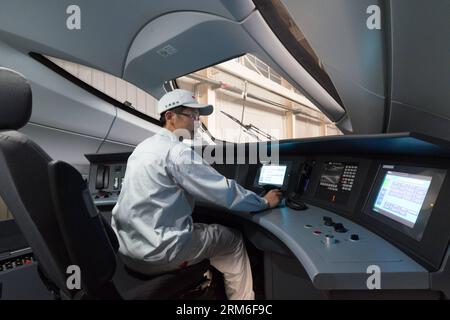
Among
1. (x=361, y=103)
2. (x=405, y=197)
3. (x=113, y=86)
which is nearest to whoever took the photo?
(x=405, y=197)

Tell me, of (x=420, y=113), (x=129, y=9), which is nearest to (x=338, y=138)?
(x=420, y=113)

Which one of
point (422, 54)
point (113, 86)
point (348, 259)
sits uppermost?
point (113, 86)

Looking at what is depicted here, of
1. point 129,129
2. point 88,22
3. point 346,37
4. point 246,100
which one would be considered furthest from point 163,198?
point 246,100

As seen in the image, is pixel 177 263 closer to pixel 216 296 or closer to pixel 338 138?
pixel 216 296

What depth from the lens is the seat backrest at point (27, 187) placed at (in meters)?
0.76

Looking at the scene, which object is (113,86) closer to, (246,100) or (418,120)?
(418,120)

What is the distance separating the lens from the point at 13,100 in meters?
0.83

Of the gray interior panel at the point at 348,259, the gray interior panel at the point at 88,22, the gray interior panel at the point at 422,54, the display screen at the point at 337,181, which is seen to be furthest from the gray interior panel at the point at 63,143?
the gray interior panel at the point at 422,54

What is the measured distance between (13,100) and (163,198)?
2.23 ft

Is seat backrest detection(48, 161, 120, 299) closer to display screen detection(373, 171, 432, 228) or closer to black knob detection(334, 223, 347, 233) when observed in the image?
black knob detection(334, 223, 347, 233)

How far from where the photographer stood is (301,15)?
133 cm

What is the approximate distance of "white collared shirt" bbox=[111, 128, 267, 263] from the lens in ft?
3.61

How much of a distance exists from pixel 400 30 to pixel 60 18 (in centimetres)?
229

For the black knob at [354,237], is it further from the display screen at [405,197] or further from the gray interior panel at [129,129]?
the gray interior panel at [129,129]
